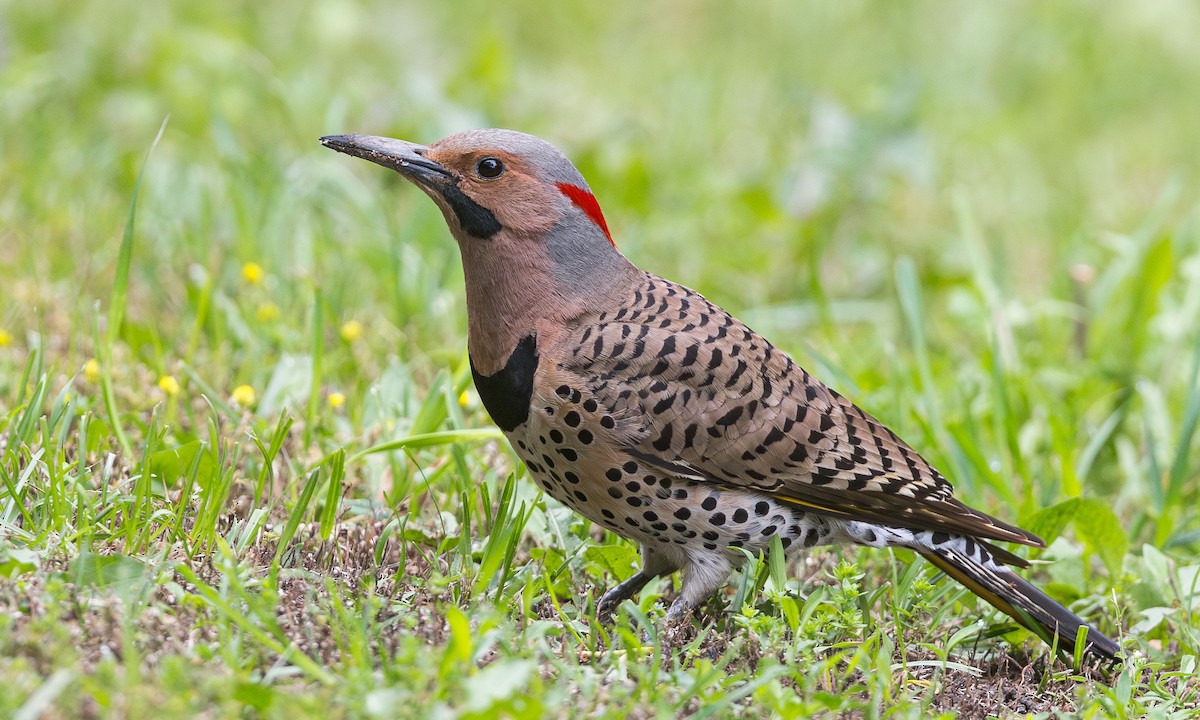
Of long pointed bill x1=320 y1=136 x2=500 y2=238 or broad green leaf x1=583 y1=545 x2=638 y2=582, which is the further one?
broad green leaf x1=583 y1=545 x2=638 y2=582

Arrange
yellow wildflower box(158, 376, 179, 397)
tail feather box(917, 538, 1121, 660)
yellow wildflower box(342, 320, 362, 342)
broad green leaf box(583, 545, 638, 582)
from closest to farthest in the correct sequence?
tail feather box(917, 538, 1121, 660) → broad green leaf box(583, 545, 638, 582) → yellow wildflower box(158, 376, 179, 397) → yellow wildflower box(342, 320, 362, 342)

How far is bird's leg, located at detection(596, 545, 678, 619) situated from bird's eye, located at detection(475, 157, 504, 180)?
1233mm

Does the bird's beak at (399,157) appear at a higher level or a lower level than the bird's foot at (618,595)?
higher

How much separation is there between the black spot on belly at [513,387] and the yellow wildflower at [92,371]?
1438 mm

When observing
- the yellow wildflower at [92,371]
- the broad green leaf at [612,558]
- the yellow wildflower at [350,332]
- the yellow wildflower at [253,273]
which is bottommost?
the broad green leaf at [612,558]

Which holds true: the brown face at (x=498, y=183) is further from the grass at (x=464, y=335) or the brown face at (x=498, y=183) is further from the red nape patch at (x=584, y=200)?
the grass at (x=464, y=335)

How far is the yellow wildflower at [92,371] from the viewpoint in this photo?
14.6 feet

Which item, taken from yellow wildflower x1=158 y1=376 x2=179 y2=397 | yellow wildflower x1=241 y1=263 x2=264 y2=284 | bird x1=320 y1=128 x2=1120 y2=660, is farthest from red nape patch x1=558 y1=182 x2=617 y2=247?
yellow wildflower x1=241 y1=263 x2=264 y2=284

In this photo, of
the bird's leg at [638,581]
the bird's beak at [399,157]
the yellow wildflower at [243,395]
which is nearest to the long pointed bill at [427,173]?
the bird's beak at [399,157]

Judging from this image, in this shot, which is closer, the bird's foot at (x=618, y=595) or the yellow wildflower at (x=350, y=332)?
the bird's foot at (x=618, y=595)

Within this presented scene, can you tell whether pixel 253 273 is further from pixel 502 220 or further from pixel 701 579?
pixel 701 579

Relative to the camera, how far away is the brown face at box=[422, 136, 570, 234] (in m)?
3.97

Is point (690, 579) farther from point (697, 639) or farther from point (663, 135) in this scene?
point (663, 135)

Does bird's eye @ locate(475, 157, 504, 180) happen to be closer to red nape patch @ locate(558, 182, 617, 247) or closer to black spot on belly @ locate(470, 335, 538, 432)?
red nape patch @ locate(558, 182, 617, 247)
